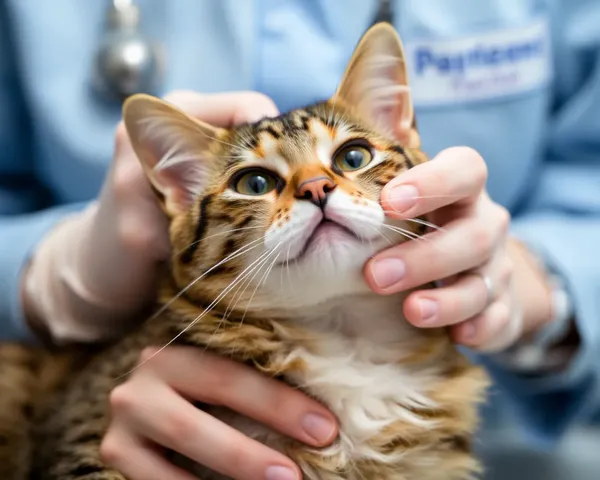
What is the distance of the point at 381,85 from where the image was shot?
20.6 inches

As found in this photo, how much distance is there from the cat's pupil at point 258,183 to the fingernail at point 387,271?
103 mm

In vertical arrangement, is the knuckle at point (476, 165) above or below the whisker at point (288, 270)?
above

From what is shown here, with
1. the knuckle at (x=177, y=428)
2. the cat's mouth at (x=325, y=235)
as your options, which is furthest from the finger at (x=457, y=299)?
the knuckle at (x=177, y=428)

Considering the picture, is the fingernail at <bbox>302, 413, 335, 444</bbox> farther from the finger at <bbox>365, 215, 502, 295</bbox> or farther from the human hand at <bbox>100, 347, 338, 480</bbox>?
the finger at <bbox>365, 215, 502, 295</bbox>

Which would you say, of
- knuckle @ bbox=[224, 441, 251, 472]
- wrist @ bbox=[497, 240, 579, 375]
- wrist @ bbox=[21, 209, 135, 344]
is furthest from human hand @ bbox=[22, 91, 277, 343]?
wrist @ bbox=[497, 240, 579, 375]

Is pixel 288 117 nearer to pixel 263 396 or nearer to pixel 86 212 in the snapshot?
pixel 263 396

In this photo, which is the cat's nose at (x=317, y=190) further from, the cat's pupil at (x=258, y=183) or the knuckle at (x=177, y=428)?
the knuckle at (x=177, y=428)

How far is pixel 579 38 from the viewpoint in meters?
0.92

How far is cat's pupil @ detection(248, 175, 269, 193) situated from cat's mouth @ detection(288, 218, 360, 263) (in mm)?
62

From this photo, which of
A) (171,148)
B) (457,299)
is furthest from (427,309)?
(171,148)

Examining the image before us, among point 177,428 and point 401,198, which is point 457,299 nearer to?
point 401,198

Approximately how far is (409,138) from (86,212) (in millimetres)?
406

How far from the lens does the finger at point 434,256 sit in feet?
1.59

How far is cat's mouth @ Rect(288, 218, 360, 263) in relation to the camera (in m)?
0.45
